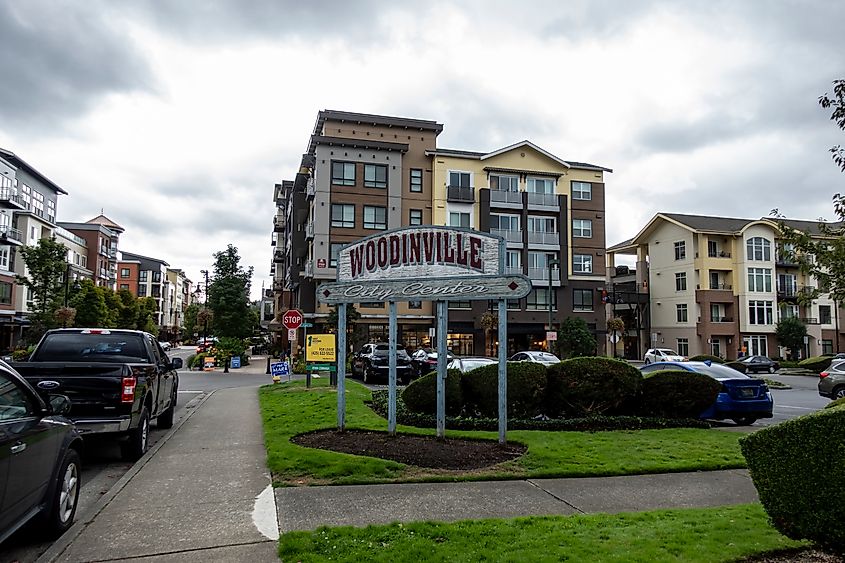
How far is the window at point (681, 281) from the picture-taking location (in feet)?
183

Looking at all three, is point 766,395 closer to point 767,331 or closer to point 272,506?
point 272,506

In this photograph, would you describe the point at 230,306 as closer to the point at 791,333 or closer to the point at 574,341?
the point at 574,341

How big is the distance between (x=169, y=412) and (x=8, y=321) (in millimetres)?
52402

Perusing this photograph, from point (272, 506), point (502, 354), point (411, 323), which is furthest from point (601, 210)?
point (272, 506)

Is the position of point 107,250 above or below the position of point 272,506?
above

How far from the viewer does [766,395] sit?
13125 mm

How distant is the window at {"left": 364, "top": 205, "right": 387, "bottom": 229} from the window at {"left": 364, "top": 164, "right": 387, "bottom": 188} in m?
1.76

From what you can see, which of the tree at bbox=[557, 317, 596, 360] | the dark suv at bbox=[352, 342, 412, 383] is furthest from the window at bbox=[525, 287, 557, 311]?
the dark suv at bbox=[352, 342, 412, 383]

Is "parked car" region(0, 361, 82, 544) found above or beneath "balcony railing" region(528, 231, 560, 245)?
beneath

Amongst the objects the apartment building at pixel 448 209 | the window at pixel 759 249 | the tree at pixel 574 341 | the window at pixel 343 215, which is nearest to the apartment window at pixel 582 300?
the apartment building at pixel 448 209

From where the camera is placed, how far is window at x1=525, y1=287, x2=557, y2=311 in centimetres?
5000

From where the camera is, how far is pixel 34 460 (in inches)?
197

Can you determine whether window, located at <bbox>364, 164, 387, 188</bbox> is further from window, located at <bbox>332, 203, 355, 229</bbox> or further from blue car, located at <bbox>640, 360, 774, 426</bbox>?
blue car, located at <bbox>640, 360, 774, 426</bbox>

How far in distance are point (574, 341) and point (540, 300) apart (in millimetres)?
8317
